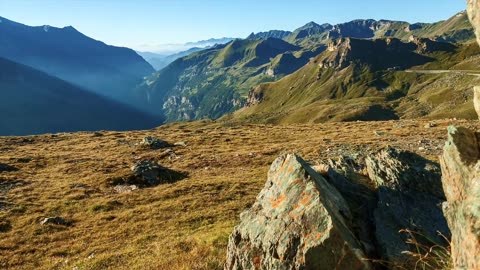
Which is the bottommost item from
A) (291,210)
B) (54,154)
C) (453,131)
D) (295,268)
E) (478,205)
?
(54,154)

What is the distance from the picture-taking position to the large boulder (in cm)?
1013

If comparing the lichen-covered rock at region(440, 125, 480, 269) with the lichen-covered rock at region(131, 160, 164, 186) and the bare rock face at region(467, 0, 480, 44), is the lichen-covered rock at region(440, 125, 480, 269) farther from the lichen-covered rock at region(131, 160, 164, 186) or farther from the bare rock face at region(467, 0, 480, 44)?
the lichen-covered rock at region(131, 160, 164, 186)

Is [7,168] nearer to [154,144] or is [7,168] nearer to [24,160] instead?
[24,160]

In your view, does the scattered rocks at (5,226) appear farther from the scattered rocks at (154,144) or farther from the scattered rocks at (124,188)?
the scattered rocks at (154,144)

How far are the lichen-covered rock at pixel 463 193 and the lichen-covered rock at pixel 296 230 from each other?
264 centimetres

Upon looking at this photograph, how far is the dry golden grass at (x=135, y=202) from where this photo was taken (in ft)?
61.8

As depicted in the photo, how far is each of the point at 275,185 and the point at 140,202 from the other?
873 inches

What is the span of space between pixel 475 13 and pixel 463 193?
3819 mm

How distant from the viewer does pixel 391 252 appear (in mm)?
9656

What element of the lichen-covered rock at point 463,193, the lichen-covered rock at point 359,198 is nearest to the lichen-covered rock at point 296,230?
the lichen-covered rock at point 359,198

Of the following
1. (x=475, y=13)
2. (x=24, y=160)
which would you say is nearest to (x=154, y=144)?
(x=24, y=160)

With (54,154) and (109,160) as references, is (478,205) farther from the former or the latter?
(54,154)

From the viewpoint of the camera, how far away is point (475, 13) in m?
7.73

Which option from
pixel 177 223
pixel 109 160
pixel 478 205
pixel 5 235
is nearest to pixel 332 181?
pixel 478 205
